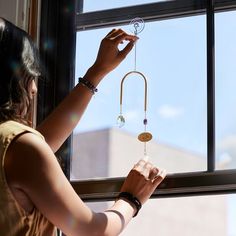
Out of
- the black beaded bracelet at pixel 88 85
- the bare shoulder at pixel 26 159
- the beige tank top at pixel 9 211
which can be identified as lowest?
the beige tank top at pixel 9 211

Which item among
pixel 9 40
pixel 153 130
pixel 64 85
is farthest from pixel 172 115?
pixel 9 40

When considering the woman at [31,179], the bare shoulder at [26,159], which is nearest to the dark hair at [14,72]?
the woman at [31,179]

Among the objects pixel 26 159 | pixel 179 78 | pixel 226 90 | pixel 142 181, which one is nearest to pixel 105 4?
pixel 179 78

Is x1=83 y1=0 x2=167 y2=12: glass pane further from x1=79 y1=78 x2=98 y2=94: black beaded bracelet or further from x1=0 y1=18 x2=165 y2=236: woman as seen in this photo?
x1=0 y1=18 x2=165 y2=236: woman

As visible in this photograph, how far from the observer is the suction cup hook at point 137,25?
1.63 meters

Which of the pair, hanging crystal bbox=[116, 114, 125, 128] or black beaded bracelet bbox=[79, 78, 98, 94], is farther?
hanging crystal bbox=[116, 114, 125, 128]

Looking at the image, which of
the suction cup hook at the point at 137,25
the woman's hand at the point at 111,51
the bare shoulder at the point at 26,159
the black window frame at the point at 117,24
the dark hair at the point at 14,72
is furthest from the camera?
the suction cup hook at the point at 137,25

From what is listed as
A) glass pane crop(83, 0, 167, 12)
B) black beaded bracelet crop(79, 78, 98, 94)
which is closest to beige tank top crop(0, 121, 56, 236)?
black beaded bracelet crop(79, 78, 98, 94)

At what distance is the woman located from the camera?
106 cm

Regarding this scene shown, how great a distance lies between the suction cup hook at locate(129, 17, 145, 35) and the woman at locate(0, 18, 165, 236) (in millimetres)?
454

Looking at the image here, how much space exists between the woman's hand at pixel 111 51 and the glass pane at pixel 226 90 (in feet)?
0.92

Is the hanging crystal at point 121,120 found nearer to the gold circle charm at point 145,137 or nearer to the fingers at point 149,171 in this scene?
the gold circle charm at point 145,137

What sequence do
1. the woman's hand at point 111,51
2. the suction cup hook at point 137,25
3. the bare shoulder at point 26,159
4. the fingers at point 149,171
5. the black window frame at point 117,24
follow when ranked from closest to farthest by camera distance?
the bare shoulder at point 26,159 < the fingers at point 149,171 < the woman's hand at point 111,51 < the black window frame at point 117,24 < the suction cup hook at point 137,25

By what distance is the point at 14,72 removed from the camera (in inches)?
45.9
